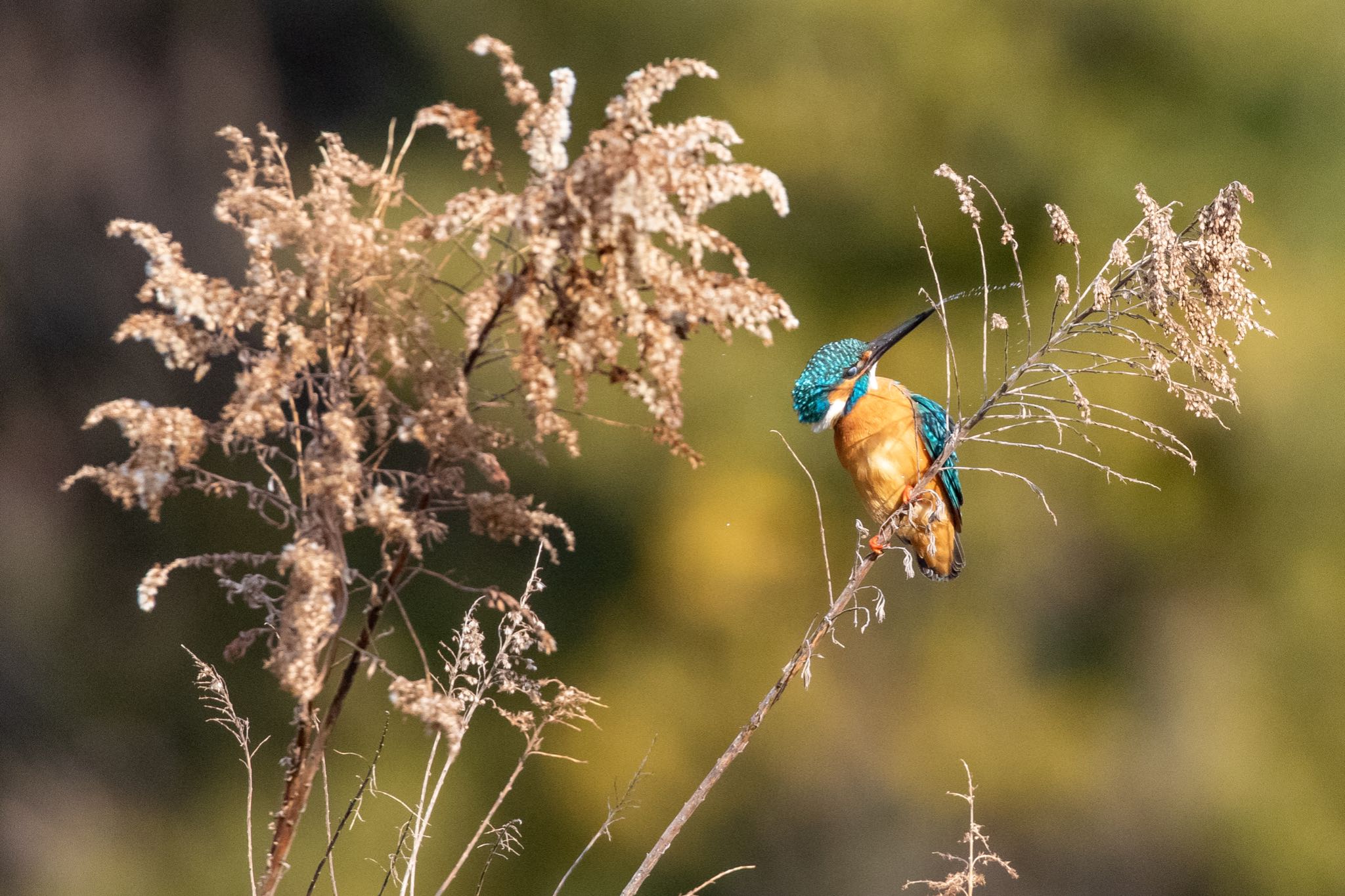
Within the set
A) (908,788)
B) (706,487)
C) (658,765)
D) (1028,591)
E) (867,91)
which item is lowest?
(658,765)

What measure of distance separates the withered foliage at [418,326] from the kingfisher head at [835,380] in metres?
1.63

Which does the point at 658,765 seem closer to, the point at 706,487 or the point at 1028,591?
the point at 706,487

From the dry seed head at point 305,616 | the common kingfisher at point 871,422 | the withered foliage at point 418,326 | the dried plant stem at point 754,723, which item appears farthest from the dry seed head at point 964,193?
the common kingfisher at point 871,422

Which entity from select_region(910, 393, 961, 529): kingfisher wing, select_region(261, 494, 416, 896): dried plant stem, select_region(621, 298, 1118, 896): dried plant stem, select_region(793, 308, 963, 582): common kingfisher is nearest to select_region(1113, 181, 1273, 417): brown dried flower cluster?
select_region(621, 298, 1118, 896): dried plant stem

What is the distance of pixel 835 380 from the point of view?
9.32ft

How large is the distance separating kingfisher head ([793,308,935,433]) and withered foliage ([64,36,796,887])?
5.34 ft

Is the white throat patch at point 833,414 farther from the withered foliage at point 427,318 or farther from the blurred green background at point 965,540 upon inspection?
the blurred green background at point 965,540

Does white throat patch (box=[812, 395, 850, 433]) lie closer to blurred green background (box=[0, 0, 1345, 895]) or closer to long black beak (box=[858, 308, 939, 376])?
long black beak (box=[858, 308, 939, 376])

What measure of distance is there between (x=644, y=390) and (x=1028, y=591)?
5125mm

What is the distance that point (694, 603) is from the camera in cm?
581

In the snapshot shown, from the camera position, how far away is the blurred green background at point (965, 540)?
5688mm

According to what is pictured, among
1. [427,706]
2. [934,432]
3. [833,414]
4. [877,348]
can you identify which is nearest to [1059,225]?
[427,706]

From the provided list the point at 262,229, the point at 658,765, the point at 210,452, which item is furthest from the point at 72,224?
the point at 262,229

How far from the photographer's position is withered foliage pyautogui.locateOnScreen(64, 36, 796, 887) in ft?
3.58
